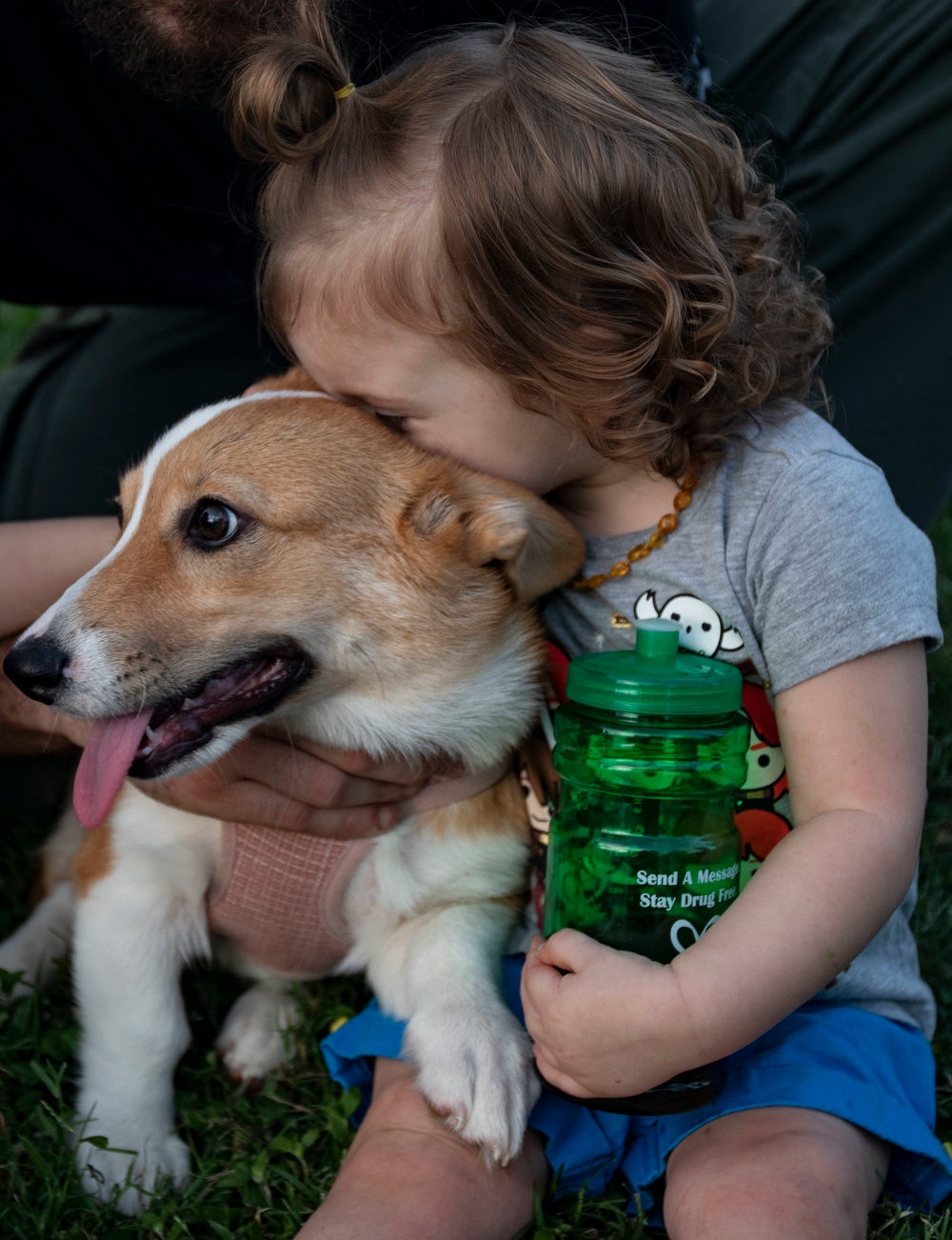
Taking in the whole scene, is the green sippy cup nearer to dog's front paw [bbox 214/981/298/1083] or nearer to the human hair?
the human hair

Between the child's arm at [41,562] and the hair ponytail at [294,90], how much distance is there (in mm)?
838

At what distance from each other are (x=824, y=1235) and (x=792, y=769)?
0.70 m

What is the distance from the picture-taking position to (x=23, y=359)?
3672 mm

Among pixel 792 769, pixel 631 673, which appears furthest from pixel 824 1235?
pixel 631 673

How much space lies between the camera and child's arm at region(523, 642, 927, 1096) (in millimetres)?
1736

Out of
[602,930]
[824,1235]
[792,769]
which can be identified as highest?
[792,769]

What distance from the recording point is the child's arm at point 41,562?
2.40m

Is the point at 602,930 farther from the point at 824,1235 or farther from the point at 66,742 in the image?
the point at 66,742

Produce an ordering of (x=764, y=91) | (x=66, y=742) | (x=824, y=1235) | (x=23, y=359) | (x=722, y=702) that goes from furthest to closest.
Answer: (x=23, y=359) < (x=764, y=91) < (x=66, y=742) < (x=722, y=702) < (x=824, y=1235)

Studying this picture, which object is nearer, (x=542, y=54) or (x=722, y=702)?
(x=722, y=702)

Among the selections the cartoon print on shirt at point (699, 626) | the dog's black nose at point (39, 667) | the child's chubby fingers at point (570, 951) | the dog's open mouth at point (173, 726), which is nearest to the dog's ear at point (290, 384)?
the dog's open mouth at point (173, 726)

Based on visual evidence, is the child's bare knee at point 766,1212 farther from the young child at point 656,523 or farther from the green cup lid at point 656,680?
the green cup lid at point 656,680

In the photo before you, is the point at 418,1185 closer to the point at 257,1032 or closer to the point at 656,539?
the point at 257,1032

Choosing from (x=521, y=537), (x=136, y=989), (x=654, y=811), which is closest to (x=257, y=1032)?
(x=136, y=989)
